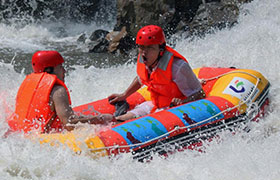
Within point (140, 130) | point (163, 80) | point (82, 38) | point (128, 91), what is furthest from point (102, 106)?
point (82, 38)

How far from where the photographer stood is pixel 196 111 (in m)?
4.06

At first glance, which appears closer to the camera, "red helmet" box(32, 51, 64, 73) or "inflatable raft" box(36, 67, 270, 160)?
"inflatable raft" box(36, 67, 270, 160)

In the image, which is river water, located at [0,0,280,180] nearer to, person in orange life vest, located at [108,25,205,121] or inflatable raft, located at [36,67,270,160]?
inflatable raft, located at [36,67,270,160]

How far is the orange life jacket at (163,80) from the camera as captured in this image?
4125mm

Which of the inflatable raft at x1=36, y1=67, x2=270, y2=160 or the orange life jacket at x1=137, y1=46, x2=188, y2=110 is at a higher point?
the orange life jacket at x1=137, y1=46, x2=188, y2=110

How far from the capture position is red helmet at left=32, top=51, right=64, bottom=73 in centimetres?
363

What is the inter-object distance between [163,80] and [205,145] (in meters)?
0.83

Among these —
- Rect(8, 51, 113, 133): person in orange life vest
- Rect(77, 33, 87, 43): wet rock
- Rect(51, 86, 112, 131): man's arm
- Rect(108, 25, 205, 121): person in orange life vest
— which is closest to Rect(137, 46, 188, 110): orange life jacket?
Rect(108, 25, 205, 121): person in orange life vest

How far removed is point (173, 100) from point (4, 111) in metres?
1.82

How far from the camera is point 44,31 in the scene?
45.5ft

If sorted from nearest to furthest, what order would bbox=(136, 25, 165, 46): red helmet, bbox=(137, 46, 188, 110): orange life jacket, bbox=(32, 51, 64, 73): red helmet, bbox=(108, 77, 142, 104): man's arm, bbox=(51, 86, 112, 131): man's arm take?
bbox=(51, 86, 112, 131): man's arm < bbox=(32, 51, 64, 73): red helmet < bbox=(136, 25, 165, 46): red helmet < bbox=(137, 46, 188, 110): orange life jacket < bbox=(108, 77, 142, 104): man's arm

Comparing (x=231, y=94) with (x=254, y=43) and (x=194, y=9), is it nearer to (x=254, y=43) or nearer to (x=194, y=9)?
(x=254, y=43)

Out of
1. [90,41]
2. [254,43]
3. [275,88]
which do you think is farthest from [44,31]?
[275,88]

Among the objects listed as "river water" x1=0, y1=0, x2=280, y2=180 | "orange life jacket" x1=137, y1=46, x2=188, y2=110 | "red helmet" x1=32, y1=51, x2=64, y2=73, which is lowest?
"river water" x1=0, y1=0, x2=280, y2=180
